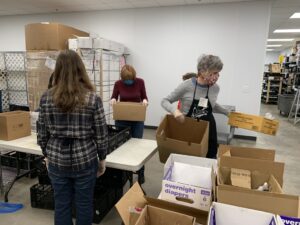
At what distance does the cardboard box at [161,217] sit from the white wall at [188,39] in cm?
421

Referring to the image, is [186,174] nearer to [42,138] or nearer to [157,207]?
[157,207]

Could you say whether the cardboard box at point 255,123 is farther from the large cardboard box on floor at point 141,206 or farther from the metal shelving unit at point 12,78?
the metal shelving unit at point 12,78

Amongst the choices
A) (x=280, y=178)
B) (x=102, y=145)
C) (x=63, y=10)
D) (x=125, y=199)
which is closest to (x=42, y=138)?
(x=102, y=145)

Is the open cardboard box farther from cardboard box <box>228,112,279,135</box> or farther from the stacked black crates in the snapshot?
→ the stacked black crates

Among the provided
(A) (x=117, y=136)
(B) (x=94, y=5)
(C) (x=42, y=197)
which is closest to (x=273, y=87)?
(B) (x=94, y=5)

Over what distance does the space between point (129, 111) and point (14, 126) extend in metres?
1.11

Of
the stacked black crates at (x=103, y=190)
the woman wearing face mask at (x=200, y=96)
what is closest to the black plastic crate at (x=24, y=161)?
the stacked black crates at (x=103, y=190)

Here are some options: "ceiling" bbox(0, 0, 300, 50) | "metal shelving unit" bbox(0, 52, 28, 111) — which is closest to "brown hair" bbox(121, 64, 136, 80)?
"ceiling" bbox(0, 0, 300, 50)

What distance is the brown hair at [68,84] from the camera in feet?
4.53

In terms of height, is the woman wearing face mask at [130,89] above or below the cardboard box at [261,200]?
above

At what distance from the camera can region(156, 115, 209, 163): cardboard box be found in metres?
1.58

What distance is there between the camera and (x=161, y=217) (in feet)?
3.57

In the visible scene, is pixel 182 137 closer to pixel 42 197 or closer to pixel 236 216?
pixel 236 216

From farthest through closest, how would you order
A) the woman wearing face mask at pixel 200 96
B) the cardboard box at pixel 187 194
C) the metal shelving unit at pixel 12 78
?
the metal shelving unit at pixel 12 78 → the woman wearing face mask at pixel 200 96 → the cardboard box at pixel 187 194
